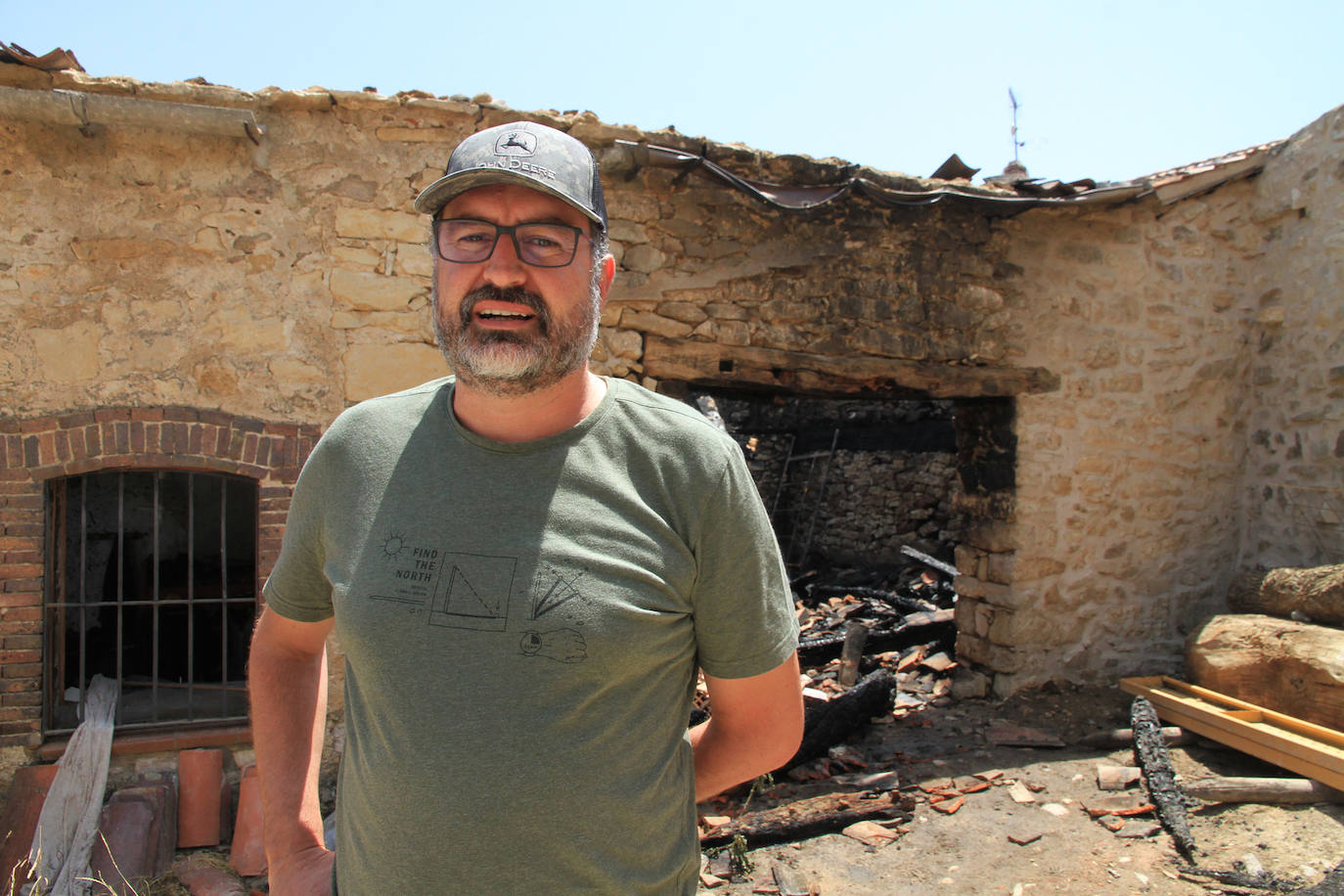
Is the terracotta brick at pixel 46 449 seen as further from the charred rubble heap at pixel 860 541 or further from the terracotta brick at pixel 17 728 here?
the charred rubble heap at pixel 860 541

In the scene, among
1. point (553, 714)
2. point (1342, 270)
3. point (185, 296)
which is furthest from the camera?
point (1342, 270)

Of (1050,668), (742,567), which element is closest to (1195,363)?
(1050,668)

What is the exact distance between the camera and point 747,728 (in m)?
1.50

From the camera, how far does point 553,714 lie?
1252 mm

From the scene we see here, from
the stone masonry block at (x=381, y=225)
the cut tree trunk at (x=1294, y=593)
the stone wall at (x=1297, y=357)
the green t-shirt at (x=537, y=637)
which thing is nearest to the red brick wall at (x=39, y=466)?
the stone masonry block at (x=381, y=225)

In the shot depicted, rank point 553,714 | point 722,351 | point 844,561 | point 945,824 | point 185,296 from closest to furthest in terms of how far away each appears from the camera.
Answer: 1. point 553,714
2. point 185,296
3. point 945,824
4. point 722,351
5. point 844,561

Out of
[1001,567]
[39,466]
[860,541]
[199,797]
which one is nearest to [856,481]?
[860,541]

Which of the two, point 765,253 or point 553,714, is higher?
point 765,253

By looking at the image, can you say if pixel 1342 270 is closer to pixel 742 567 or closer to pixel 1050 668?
pixel 1050 668

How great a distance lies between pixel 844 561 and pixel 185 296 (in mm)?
10081

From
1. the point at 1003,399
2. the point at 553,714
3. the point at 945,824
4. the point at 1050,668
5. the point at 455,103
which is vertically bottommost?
the point at 945,824

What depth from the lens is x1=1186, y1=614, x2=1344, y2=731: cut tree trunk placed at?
4645mm

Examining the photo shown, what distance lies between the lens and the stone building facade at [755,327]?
396cm

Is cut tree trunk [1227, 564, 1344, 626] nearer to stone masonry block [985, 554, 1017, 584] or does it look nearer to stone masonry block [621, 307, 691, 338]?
stone masonry block [985, 554, 1017, 584]
